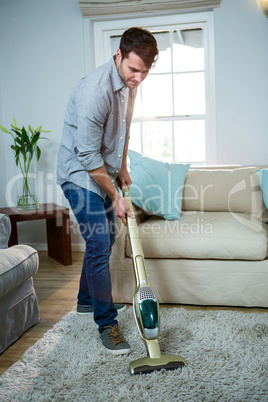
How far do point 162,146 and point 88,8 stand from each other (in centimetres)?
136

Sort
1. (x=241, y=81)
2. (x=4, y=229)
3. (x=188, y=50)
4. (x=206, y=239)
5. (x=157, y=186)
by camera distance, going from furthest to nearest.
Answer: (x=188, y=50)
(x=241, y=81)
(x=157, y=186)
(x=206, y=239)
(x=4, y=229)

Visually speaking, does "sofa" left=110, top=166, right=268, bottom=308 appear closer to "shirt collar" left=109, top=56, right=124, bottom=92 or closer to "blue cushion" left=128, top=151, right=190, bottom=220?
"blue cushion" left=128, top=151, right=190, bottom=220

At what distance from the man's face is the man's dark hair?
2cm

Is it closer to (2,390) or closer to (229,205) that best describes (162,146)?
(229,205)

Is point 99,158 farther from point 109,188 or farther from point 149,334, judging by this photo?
point 149,334

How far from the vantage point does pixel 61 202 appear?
3.89 metres

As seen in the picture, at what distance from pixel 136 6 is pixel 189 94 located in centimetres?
87

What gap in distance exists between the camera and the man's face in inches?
64.4

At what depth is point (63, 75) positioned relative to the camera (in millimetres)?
3768

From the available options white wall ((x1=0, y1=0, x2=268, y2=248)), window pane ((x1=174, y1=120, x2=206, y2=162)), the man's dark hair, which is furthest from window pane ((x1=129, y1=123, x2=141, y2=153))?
the man's dark hair

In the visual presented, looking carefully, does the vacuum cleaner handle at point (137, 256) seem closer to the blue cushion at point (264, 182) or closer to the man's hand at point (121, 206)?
the man's hand at point (121, 206)

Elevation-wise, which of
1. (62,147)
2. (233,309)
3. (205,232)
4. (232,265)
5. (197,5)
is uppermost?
(197,5)

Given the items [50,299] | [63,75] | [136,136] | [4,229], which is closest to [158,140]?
[136,136]

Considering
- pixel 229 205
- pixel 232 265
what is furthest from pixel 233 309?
pixel 229 205
